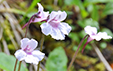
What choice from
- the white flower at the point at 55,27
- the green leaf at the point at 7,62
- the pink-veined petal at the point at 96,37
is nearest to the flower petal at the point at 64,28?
the white flower at the point at 55,27

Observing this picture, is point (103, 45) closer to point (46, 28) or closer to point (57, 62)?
point (57, 62)

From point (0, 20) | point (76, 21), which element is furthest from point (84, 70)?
point (0, 20)

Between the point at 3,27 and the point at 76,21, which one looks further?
the point at 76,21

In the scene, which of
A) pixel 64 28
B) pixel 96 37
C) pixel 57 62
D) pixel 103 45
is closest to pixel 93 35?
pixel 96 37

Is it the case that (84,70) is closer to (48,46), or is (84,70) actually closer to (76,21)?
(48,46)

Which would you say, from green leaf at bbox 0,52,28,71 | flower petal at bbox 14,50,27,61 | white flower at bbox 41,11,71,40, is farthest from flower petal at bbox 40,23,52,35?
green leaf at bbox 0,52,28,71

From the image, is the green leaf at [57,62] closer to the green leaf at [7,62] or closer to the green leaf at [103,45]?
the green leaf at [7,62]
